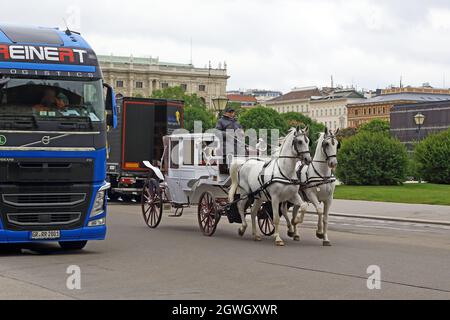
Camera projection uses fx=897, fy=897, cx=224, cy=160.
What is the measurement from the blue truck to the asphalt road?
25.1 inches

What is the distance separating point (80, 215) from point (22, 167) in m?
1.37

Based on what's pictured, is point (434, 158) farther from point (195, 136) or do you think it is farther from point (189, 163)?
point (195, 136)

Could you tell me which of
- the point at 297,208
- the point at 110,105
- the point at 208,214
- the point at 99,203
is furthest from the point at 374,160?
the point at 99,203

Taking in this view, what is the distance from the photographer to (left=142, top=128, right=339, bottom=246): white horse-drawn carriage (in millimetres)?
17969

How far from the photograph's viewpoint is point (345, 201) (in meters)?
36.4

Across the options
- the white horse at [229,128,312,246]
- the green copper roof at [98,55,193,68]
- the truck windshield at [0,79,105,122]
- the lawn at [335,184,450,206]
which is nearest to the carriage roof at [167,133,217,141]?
the white horse at [229,128,312,246]

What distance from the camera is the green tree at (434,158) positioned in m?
49.9

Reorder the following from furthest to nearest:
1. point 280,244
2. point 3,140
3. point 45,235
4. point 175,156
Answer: point 175,156 < point 280,244 < point 45,235 < point 3,140

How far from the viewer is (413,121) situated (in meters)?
104

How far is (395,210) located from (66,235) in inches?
677

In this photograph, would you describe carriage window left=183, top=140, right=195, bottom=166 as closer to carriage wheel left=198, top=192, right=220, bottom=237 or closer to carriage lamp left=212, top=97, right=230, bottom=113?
carriage wheel left=198, top=192, right=220, bottom=237

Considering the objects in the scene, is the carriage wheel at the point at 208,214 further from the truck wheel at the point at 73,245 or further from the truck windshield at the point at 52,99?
the truck windshield at the point at 52,99

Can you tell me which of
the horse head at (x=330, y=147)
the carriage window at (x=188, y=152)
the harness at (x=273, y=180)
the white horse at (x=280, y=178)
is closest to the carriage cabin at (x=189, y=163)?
the carriage window at (x=188, y=152)
